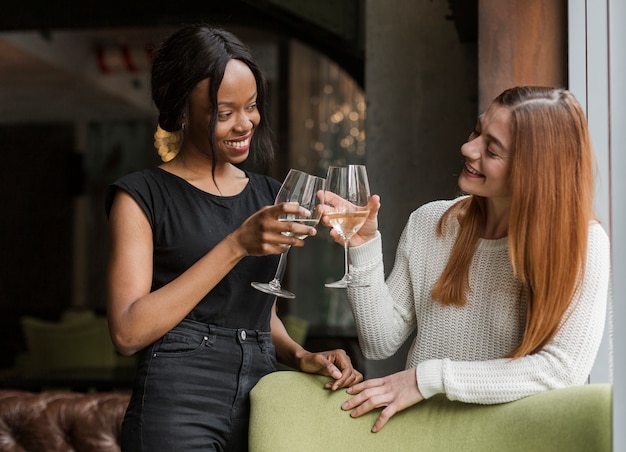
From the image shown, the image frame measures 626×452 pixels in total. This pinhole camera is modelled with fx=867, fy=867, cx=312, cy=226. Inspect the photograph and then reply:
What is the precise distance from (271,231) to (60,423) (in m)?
1.77

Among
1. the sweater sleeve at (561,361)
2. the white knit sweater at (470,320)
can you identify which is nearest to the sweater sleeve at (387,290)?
the white knit sweater at (470,320)

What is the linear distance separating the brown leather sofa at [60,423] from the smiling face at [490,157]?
5.69ft

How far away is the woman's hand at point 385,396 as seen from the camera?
1638 millimetres

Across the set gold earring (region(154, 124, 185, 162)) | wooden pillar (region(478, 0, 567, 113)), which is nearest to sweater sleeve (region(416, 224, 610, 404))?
gold earring (region(154, 124, 185, 162))

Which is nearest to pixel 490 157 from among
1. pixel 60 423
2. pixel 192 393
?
pixel 192 393

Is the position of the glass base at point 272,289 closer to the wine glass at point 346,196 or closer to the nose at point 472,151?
the wine glass at point 346,196

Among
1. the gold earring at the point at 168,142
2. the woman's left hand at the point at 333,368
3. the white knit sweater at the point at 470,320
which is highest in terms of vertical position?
the gold earring at the point at 168,142

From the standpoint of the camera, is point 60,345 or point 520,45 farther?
point 60,345

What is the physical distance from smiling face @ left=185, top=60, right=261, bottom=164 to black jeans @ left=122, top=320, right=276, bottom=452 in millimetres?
369

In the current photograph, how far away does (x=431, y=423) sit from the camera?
64.3 inches

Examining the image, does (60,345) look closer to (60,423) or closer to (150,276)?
(60,423)

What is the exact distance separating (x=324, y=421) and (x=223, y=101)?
2.20 feet

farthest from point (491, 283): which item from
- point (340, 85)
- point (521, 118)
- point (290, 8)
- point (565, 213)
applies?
point (340, 85)

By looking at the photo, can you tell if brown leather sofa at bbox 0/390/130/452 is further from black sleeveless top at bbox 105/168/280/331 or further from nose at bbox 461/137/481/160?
nose at bbox 461/137/481/160
